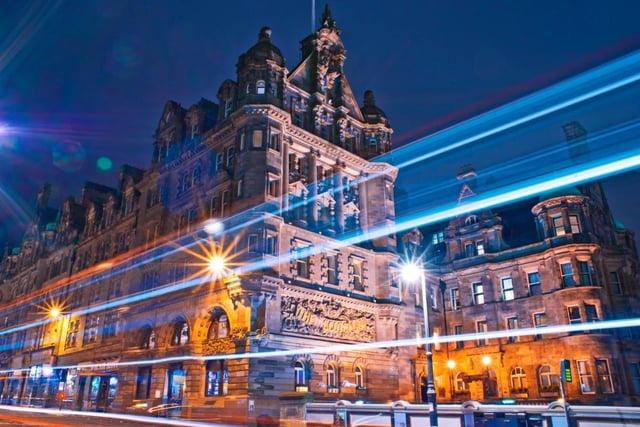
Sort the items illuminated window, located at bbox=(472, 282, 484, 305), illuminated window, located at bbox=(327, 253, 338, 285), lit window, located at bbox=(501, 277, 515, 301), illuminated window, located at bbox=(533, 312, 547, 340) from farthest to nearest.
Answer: illuminated window, located at bbox=(472, 282, 484, 305), lit window, located at bbox=(501, 277, 515, 301), illuminated window, located at bbox=(533, 312, 547, 340), illuminated window, located at bbox=(327, 253, 338, 285)

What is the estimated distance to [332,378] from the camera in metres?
34.6

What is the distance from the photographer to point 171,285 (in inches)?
1513

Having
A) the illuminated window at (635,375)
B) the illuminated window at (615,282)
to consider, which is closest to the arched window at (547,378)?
the illuminated window at (635,375)

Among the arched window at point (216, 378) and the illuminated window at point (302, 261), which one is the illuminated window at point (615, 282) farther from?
the arched window at point (216, 378)

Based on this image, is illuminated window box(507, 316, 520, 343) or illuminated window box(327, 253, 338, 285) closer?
illuminated window box(327, 253, 338, 285)

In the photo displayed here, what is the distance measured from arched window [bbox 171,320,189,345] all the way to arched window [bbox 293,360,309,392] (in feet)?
32.6

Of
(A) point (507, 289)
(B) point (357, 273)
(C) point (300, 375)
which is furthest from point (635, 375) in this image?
(C) point (300, 375)

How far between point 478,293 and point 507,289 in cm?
277

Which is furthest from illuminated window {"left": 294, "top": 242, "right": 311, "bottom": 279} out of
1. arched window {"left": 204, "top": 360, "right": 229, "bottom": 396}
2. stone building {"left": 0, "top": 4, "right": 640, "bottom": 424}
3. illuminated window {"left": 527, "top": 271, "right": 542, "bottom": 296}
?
illuminated window {"left": 527, "top": 271, "right": 542, "bottom": 296}

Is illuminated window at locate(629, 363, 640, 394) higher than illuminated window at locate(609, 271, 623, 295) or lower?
lower

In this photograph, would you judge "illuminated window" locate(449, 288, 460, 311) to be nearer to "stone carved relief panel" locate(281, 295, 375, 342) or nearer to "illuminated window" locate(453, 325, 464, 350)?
"illuminated window" locate(453, 325, 464, 350)

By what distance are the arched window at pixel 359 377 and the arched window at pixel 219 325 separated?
A: 1006cm

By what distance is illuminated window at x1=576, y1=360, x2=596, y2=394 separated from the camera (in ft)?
120

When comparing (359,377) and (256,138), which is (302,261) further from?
(359,377)
